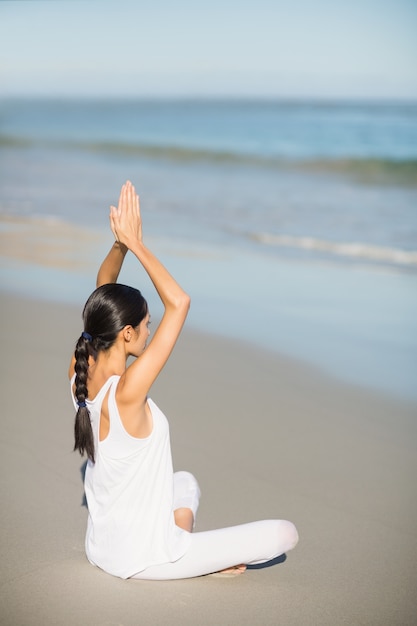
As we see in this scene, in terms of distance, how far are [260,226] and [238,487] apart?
8.55 metres

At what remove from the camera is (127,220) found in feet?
11.0

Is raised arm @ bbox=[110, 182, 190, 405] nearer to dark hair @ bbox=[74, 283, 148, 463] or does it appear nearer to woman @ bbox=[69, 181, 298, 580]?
woman @ bbox=[69, 181, 298, 580]

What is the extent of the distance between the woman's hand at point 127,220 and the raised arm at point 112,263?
332mm

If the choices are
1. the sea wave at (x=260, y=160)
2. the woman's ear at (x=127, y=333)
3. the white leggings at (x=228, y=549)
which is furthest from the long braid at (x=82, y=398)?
the sea wave at (x=260, y=160)

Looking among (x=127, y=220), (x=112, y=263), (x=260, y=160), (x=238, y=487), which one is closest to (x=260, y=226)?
(x=238, y=487)

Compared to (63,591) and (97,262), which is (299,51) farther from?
(63,591)

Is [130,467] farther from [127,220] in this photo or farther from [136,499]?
[127,220]

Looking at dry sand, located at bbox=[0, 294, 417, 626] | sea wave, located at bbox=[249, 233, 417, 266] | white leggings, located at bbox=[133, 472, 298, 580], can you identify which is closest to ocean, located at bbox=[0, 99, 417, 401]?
sea wave, located at bbox=[249, 233, 417, 266]

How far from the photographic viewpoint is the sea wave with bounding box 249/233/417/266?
10656 mm

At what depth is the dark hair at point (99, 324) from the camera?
3.29 m

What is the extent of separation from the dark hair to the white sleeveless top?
0.13ft

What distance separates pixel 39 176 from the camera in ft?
59.4

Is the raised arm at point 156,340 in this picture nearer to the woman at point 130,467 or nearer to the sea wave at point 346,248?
the woman at point 130,467

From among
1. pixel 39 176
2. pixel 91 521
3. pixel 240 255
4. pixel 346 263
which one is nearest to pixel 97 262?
pixel 240 255
